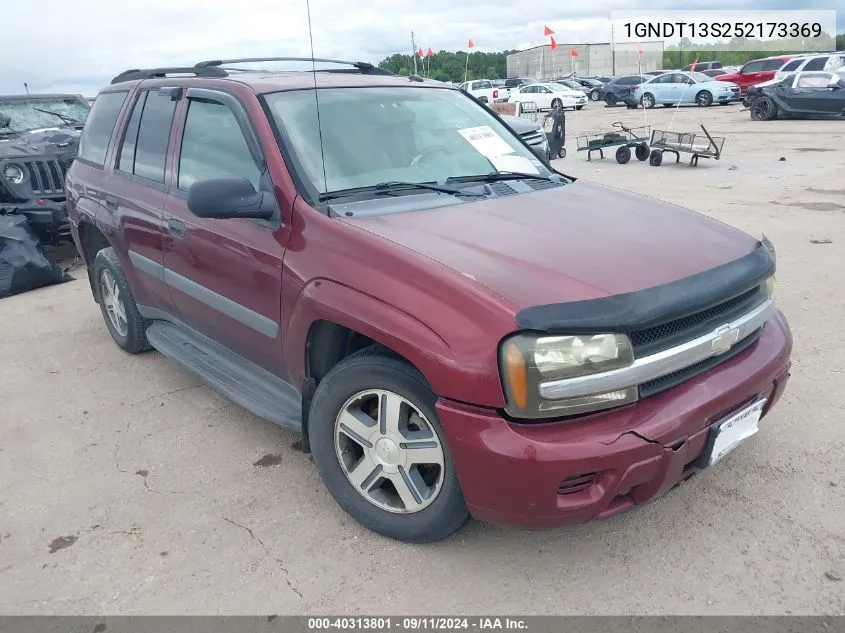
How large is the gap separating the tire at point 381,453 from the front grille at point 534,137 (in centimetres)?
748

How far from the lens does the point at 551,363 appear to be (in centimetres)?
219

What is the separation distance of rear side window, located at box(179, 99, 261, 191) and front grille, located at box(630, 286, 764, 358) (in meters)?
1.79

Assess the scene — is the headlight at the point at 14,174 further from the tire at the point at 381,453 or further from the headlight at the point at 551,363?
the headlight at the point at 551,363

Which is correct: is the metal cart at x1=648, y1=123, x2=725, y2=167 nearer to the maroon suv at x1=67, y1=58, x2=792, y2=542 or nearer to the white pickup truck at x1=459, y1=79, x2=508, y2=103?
the maroon suv at x1=67, y1=58, x2=792, y2=542

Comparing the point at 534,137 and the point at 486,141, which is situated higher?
the point at 486,141

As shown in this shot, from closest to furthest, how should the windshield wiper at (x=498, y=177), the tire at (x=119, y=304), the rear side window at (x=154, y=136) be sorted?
the windshield wiper at (x=498, y=177) < the rear side window at (x=154, y=136) < the tire at (x=119, y=304)

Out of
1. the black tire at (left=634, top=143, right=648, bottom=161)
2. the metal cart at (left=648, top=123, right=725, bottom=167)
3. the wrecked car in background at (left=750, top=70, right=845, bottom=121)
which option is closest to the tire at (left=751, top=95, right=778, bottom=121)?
the wrecked car in background at (left=750, top=70, right=845, bottom=121)

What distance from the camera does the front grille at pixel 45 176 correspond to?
7134mm

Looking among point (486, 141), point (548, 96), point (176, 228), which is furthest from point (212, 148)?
point (548, 96)

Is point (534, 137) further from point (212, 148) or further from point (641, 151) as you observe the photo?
point (212, 148)

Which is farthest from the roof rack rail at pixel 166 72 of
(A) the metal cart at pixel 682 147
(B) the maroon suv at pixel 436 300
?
(A) the metal cart at pixel 682 147

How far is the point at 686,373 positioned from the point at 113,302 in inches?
152

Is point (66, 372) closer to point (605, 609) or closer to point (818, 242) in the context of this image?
point (605, 609)
